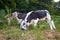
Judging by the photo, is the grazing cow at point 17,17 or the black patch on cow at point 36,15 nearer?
the black patch on cow at point 36,15

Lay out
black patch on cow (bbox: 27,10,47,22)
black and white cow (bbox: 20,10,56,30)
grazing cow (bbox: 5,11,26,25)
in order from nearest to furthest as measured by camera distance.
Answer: black and white cow (bbox: 20,10,56,30) < black patch on cow (bbox: 27,10,47,22) < grazing cow (bbox: 5,11,26,25)

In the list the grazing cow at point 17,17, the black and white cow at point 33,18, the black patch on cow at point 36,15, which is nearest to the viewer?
the black and white cow at point 33,18

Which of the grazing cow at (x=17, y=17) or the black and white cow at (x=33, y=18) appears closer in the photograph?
the black and white cow at (x=33, y=18)

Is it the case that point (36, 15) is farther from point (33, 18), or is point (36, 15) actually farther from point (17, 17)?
point (17, 17)

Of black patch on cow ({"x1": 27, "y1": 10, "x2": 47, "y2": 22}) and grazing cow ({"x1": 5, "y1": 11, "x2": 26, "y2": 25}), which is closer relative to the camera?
black patch on cow ({"x1": 27, "y1": 10, "x2": 47, "y2": 22})

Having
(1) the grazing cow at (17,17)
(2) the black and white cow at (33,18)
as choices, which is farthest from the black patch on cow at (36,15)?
(1) the grazing cow at (17,17)

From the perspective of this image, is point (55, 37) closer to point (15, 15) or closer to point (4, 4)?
point (15, 15)

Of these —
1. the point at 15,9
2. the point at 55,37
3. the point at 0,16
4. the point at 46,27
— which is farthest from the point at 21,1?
the point at 55,37

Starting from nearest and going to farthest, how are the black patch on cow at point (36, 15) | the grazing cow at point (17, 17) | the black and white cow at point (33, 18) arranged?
the black and white cow at point (33, 18) < the black patch on cow at point (36, 15) < the grazing cow at point (17, 17)

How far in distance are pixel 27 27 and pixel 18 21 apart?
172 cm

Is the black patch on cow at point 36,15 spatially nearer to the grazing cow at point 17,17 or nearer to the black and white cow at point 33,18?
the black and white cow at point 33,18

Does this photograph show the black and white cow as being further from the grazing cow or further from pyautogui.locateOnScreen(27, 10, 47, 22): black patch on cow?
the grazing cow

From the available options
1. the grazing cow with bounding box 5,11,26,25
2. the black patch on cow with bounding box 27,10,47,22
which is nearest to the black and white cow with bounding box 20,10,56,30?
the black patch on cow with bounding box 27,10,47,22

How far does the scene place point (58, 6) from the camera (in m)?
16.4
